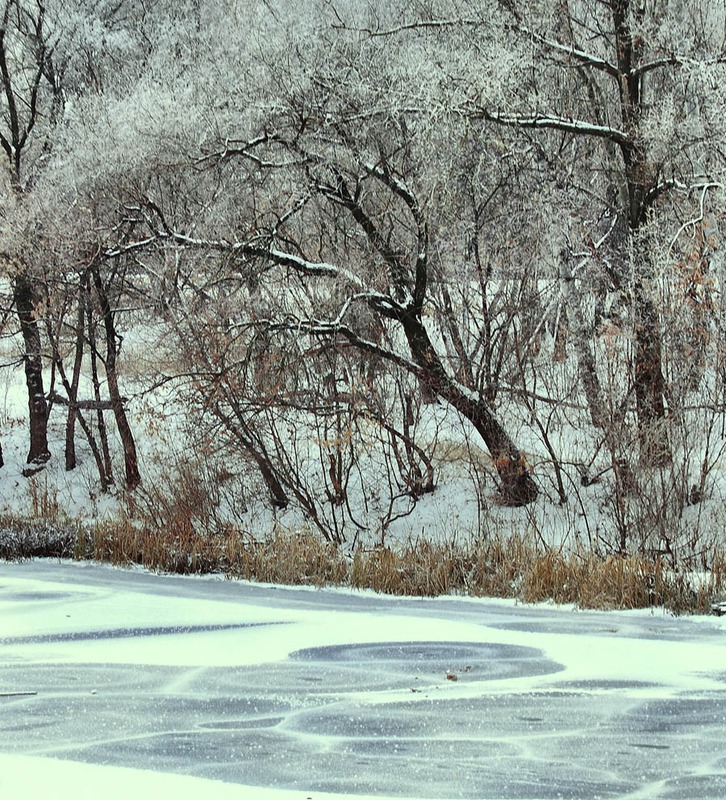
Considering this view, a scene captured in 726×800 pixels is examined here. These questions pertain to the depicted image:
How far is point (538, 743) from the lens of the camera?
4965 mm

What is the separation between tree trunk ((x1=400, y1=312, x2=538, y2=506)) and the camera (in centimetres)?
1324

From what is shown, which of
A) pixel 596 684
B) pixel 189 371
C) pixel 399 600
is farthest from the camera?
pixel 189 371

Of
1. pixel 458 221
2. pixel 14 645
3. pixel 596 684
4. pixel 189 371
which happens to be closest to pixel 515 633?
pixel 596 684

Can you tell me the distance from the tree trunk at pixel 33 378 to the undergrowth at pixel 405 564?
256 inches

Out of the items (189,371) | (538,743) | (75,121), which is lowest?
(538,743)

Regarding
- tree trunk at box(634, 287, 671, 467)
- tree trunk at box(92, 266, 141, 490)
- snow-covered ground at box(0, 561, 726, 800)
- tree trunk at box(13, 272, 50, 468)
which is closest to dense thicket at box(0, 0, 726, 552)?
tree trunk at box(634, 287, 671, 467)

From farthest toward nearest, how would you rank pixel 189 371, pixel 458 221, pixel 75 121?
pixel 75 121
pixel 458 221
pixel 189 371

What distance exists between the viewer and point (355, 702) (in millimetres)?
5809

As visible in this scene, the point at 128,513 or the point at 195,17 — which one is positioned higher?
the point at 195,17

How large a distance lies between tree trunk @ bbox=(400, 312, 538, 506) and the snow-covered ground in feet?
13.3

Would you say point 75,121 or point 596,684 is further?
point 75,121

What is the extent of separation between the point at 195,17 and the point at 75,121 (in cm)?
370

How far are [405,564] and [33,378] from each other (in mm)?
11909

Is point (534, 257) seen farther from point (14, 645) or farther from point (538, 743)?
point (538, 743)
